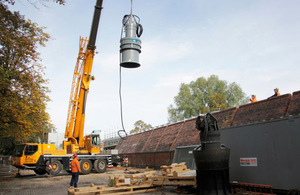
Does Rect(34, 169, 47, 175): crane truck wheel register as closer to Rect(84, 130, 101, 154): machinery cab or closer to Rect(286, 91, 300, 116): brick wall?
Rect(84, 130, 101, 154): machinery cab

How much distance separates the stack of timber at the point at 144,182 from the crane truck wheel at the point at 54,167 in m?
10.3

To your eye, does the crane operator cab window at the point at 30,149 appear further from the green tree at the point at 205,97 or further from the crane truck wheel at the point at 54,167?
the green tree at the point at 205,97

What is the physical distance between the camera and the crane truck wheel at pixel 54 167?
777 inches

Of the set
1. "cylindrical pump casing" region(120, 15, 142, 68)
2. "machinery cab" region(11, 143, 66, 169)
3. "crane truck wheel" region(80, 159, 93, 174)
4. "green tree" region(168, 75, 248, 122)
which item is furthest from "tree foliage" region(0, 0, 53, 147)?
"green tree" region(168, 75, 248, 122)

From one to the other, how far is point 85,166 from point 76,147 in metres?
1.74

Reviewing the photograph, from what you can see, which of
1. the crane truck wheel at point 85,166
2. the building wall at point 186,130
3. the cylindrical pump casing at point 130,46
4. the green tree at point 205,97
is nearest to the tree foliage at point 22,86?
the crane truck wheel at point 85,166

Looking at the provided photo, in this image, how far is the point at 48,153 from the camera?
67.1 feet

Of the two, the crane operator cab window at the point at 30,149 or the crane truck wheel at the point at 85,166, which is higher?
the crane operator cab window at the point at 30,149

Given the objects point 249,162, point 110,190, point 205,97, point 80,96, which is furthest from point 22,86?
point 205,97

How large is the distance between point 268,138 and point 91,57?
1633 cm

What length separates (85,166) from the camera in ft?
69.7

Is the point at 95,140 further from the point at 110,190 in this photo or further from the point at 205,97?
the point at 205,97

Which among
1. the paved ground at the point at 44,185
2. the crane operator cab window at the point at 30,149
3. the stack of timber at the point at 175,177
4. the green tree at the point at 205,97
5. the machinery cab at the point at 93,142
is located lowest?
the paved ground at the point at 44,185

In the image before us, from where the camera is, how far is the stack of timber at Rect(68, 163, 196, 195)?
33.3 feet
